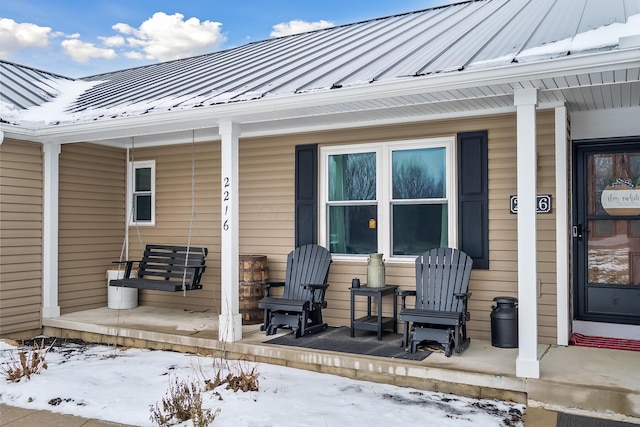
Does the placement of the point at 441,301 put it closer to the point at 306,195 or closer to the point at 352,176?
the point at 352,176

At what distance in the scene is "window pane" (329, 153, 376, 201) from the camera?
19.2 ft

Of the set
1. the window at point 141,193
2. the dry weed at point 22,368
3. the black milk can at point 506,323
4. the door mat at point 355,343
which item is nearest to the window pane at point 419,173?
the black milk can at point 506,323

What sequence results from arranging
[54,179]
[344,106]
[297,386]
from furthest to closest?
[54,179], [344,106], [297,386]

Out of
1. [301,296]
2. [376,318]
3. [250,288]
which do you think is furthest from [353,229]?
[250,288]

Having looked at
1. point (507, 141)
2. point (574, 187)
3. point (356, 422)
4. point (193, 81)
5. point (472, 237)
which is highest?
point (193, 81)

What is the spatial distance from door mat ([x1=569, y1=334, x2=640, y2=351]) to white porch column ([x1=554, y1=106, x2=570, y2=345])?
19cm

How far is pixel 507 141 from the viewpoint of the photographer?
5156mm

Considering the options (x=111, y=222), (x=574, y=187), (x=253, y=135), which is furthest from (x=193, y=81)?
(x=574, y=187)

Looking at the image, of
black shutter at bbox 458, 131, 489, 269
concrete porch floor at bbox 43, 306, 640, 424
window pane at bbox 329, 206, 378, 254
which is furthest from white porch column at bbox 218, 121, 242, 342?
black shutter at bbox 458, 131, 489, 269

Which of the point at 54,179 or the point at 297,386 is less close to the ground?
the point at 54,179

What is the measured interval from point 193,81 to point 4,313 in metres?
3.37

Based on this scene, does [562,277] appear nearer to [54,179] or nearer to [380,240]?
[380,240]

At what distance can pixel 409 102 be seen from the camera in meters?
4.47

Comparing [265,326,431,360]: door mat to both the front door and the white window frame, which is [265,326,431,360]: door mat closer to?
the white window frame
